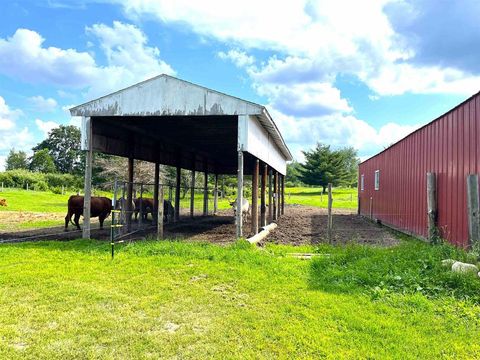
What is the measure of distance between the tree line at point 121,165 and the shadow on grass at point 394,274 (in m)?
12.7

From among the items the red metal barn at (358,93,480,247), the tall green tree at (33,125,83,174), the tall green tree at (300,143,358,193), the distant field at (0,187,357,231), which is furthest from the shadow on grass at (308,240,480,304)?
the tall green tree at (33,125,83,174)

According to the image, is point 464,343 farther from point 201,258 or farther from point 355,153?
point 355,153

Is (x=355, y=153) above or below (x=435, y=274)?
above

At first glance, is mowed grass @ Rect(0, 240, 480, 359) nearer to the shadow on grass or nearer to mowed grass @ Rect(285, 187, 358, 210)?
the shadow on grass

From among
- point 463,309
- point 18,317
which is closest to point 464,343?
point 463,309

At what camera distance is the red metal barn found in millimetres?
7930

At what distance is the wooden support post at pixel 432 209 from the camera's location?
30.2 feet

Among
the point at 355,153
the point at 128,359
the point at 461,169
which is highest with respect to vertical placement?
the point at 355,153

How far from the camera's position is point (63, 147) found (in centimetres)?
8588

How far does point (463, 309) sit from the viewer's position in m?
4.72

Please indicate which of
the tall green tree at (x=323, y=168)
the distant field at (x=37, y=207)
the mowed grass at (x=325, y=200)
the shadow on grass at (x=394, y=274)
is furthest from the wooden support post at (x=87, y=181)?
the tall green tree at (x=323, y=168)

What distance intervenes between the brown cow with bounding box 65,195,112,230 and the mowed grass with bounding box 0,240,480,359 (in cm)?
492

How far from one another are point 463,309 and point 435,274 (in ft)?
4.03

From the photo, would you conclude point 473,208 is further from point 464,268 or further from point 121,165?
point 121,165
